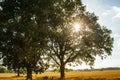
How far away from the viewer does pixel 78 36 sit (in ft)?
165

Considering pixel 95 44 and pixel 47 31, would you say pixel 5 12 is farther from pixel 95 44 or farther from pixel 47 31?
pixel 95 44

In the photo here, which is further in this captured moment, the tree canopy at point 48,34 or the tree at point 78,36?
Answer: the tree at point 78,36

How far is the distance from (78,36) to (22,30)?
1498 centimetres

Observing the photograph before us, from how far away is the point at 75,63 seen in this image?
55.1 metres

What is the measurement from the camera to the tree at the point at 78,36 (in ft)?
162

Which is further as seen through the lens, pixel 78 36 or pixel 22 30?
pixel 78 36

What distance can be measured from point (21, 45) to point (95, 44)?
17170 millimetres

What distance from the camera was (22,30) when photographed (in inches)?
1507

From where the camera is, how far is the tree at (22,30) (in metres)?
38.5

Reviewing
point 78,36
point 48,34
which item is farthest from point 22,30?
point 78,36

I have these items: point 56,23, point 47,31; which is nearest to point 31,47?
point 47,31

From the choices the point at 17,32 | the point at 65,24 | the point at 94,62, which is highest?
the point at 65,24

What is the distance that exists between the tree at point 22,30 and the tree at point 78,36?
233 inches

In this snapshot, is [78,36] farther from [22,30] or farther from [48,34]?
[22,30]
